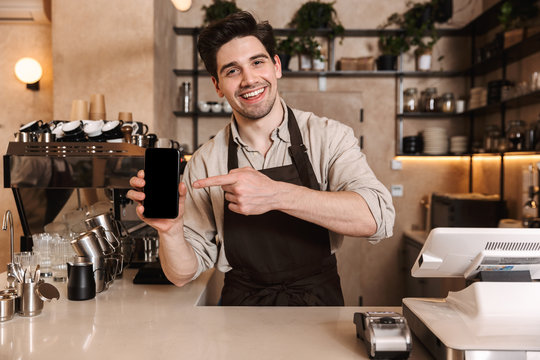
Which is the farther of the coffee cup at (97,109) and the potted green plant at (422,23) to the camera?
the potted green plant at (422,23)

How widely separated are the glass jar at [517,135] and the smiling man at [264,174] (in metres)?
2.03

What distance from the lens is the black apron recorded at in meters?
1.69

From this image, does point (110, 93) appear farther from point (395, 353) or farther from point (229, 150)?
point (395, 353)

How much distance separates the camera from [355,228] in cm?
143

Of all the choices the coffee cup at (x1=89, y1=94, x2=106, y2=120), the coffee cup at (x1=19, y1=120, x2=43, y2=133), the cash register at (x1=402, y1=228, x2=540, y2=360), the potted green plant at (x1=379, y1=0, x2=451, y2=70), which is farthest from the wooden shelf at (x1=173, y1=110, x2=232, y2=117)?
the cash register at (x1=402, y1=228, x2=540, y2=360)

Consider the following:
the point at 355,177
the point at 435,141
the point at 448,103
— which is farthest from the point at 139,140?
the point at 448,103

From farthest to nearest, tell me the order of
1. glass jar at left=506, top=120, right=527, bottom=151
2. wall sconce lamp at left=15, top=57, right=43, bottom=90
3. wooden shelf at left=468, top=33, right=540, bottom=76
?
wall sconce lamp at left=15, top=57, right=43, bottom=90, glass jar at left=506, top=120, right=527, bottom=151, wooden shelf at left=468, top=33, right=540, bottom=76

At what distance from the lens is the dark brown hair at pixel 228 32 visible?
1.70 meters

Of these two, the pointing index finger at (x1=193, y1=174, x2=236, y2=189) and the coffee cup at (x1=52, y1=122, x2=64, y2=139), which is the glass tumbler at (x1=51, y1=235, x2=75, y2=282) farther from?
the pointing index finger at (x1=193, y1=174, x2=236, y2=189)

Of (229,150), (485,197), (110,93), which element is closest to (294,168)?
(229,150)

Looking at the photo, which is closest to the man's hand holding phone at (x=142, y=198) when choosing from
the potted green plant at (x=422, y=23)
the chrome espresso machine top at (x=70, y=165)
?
the chrome espresso machine top at (x=70, y=165)

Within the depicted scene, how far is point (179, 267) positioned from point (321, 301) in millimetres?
578

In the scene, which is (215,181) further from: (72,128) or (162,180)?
(72,128)

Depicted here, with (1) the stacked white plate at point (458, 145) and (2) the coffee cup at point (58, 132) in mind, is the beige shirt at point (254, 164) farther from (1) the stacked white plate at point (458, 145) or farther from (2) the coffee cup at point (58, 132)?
(1) the stacked white plate at point (458, 145)
